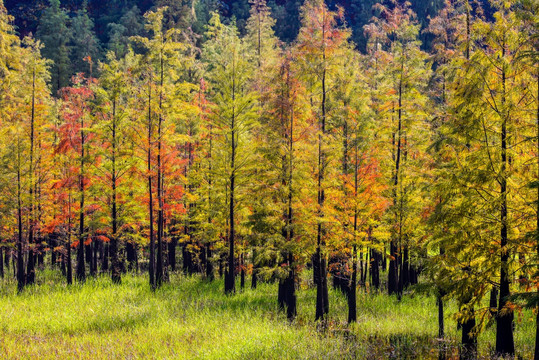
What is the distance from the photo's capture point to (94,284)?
2509cm

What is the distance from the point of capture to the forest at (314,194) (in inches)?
493

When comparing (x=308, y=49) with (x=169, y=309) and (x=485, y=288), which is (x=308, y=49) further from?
(x=169, y=309)

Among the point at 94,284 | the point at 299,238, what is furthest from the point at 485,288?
the point at 94,284

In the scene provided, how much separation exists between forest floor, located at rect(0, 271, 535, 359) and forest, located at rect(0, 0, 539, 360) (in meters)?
0.12

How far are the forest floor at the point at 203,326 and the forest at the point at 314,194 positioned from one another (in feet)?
0.39

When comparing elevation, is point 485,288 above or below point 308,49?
below

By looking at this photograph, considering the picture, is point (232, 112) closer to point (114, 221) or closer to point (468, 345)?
point (114, 221)

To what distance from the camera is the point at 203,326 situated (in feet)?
53.0

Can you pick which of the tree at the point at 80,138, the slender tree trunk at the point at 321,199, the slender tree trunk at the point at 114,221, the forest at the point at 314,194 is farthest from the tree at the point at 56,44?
the slender tree trunk at the point at 321,199

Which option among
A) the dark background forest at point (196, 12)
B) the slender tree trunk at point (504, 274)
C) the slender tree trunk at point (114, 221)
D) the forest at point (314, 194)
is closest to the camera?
the slender tree trunk at point (504, 274)

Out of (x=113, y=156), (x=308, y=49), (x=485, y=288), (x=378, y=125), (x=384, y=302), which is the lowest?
(x=384, y=302)

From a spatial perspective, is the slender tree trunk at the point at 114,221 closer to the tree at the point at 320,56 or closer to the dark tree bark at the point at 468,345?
the tree at the point at 320,56

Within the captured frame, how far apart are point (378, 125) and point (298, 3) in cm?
6647

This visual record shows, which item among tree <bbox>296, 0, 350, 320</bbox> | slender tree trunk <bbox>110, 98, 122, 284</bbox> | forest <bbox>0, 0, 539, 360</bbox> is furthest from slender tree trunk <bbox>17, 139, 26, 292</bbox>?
tree <bbox>296, 0, 350, 320</bbox>
